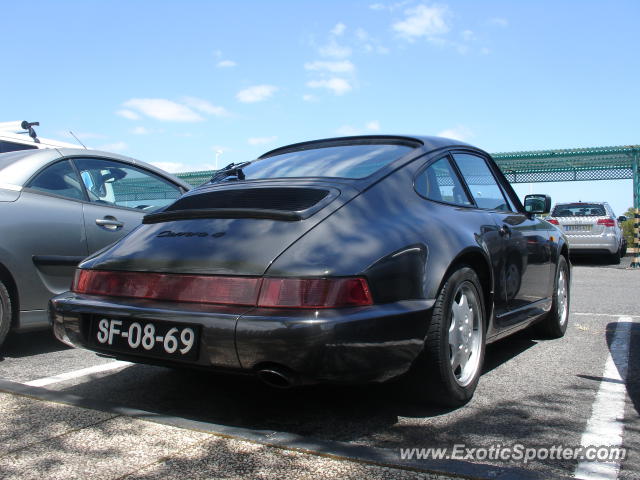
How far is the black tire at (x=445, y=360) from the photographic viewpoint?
2783 millimetres

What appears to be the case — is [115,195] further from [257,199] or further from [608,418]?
[608,418]

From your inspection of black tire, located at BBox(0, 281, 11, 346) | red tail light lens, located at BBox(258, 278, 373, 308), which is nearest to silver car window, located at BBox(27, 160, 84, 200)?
black tire, located at BBox(0, 281, 11, 346)

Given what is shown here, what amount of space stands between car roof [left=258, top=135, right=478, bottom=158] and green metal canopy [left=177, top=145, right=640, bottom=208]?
19.7 m

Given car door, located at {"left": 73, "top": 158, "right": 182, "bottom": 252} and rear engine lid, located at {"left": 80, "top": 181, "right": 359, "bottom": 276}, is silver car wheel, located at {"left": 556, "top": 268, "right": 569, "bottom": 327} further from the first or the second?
car door, located at {"left": 73, "top": 158, "right": 182, "bottom": 252}

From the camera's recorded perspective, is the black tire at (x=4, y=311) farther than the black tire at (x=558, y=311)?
No

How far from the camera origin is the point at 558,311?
16.1 feet

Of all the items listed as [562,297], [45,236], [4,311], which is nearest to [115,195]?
[45,236]

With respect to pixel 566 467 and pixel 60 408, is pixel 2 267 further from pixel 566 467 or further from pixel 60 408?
pixel 566 467

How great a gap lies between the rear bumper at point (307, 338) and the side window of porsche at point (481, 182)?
137cm

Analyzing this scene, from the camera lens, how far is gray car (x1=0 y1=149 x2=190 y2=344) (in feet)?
13.2

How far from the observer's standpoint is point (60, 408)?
288cm

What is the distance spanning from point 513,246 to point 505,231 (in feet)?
0.42

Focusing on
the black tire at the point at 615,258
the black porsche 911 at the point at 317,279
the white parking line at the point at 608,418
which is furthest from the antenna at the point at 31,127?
the black tire at the point at 615,258

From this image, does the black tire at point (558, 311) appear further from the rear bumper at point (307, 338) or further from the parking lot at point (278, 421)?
the rear bumper at point (307, 338)
